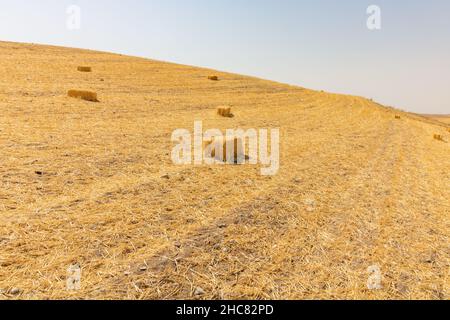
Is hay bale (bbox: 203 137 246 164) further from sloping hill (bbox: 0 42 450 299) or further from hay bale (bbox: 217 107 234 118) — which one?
hay bale (bbox: 217 107 234 118)

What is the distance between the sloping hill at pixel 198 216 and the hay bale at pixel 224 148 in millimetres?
730

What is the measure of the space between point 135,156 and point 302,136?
864 cm

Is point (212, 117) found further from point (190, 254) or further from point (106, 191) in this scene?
point (190, 254)

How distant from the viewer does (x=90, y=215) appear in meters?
5.76

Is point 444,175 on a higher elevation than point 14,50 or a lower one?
lower

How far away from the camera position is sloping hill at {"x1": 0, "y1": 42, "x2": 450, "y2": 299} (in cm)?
445

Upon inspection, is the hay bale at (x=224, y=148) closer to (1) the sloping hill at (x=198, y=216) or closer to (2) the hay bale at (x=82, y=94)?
(1) the sloping hill at (x=198, y=216)

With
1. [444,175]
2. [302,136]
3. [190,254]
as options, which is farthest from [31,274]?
[302,136]

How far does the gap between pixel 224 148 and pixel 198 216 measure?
14.0ft

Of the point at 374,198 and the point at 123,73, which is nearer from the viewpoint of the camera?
the point at 374,198

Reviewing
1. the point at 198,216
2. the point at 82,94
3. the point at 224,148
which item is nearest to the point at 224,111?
the point at 82,94

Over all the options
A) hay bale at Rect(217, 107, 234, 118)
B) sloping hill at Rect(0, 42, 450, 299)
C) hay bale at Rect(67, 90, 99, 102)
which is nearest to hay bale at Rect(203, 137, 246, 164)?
sloping hill at Rect(0, 42, 450, 299)

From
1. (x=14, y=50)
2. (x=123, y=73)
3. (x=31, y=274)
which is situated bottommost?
(x=31, y=274)

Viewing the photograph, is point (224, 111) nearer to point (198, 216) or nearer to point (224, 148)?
point (224, 148)
